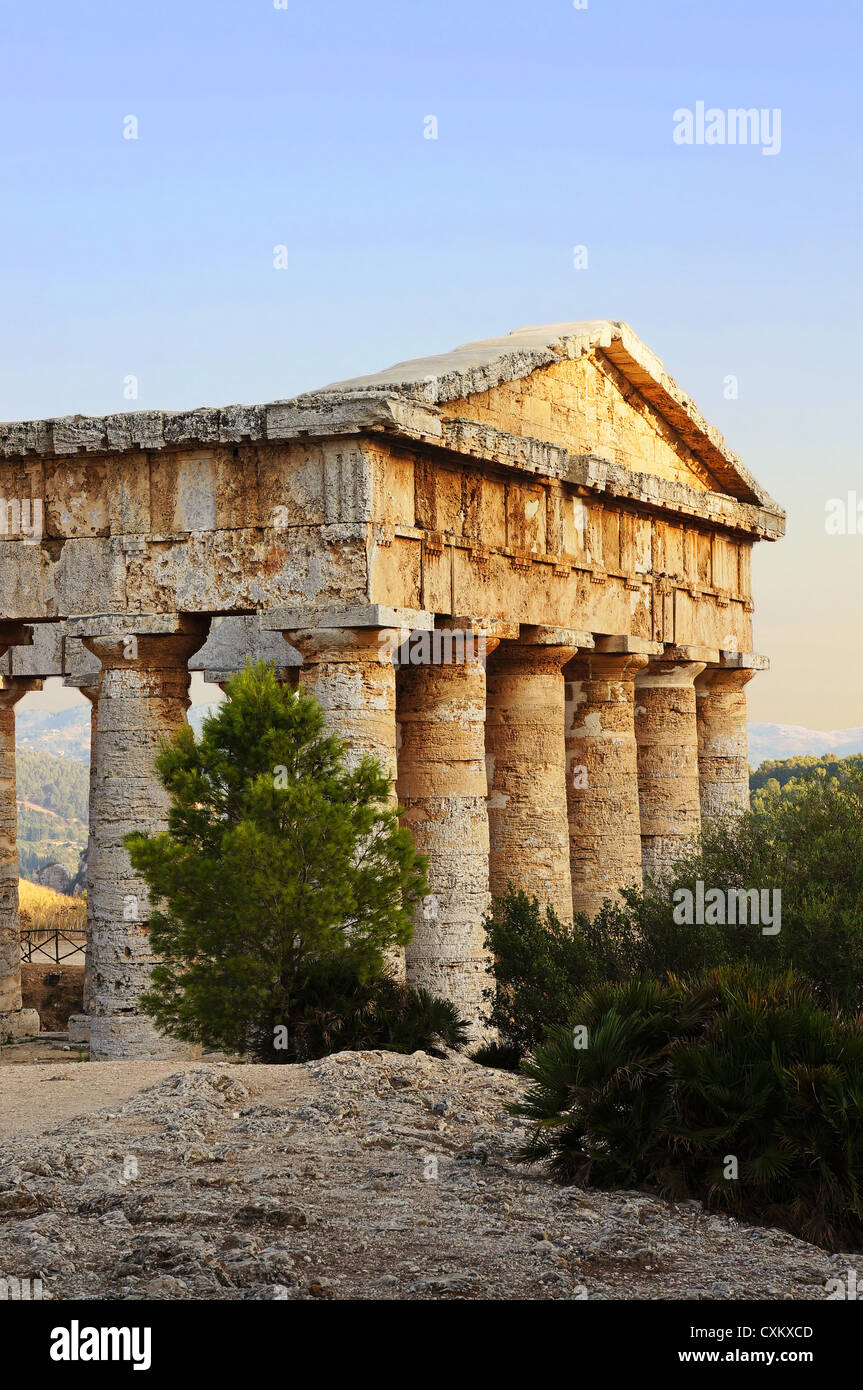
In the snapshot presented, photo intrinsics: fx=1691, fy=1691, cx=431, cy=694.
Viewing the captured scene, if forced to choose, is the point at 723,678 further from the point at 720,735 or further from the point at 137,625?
the point at 137,625

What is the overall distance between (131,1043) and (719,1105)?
32.2ft

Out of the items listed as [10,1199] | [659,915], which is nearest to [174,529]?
[659,915]

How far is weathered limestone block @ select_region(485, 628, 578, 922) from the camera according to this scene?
22266 mm

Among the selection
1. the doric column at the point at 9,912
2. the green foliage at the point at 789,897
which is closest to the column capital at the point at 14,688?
the doric column at the point at 9,912

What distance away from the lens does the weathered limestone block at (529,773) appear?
73.0ft

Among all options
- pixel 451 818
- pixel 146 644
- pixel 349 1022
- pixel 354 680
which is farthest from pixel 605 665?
pixel 349 1022

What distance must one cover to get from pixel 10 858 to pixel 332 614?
27.7 ft

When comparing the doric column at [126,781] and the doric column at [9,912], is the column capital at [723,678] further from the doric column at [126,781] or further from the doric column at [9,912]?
the doric column at [126,781]

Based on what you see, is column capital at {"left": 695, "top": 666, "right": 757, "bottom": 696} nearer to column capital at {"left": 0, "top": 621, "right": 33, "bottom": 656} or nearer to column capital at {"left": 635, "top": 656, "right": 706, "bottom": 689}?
column capital at {"left": 635, "top": 656, "right": 706, "bottom": 689}

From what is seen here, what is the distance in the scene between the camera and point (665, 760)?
26844 millimetres

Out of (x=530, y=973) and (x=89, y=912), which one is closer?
(x=530, y=973)

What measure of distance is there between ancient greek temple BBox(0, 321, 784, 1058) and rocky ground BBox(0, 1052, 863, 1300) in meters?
6.73

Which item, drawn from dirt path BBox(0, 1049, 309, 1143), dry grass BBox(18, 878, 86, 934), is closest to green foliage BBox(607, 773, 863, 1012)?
dirt path BBox(0, 1049, 309, 1143)

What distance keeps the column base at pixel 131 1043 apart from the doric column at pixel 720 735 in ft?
44.4
